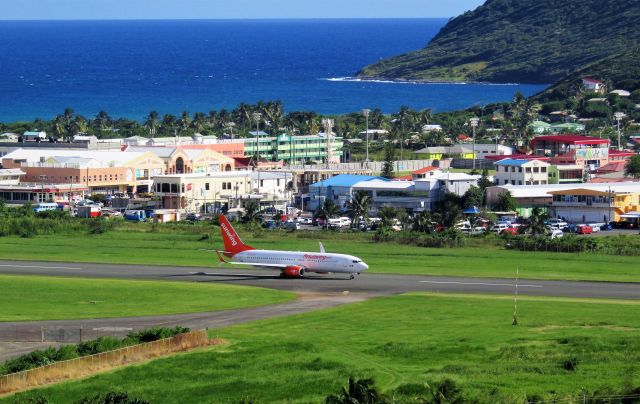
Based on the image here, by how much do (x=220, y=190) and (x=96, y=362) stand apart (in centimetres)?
10081

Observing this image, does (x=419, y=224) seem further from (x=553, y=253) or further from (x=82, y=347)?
(x=82, y=347)

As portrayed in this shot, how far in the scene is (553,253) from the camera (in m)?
121

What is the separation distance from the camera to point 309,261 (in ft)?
354

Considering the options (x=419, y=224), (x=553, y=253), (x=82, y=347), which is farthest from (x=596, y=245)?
(x=82, y=347)

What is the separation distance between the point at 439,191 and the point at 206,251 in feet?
142

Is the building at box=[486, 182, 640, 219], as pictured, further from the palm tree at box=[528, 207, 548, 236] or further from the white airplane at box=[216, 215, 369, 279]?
the white airplane at box=[216, 215, 369, 279]

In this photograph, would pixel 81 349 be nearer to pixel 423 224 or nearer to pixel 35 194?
pixel 423 224

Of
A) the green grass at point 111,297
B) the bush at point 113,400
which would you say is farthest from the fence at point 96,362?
the green grass at point 111,297

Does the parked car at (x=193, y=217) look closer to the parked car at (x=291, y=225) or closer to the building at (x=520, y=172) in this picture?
the parked car at (x=291, y=225)

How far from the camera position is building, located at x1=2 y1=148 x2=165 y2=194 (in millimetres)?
173750

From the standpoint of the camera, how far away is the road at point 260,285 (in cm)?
8353

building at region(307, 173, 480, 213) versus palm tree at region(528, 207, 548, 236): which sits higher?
building at region(307, 173, 480, 213)

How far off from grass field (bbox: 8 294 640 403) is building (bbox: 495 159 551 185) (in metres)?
79.3

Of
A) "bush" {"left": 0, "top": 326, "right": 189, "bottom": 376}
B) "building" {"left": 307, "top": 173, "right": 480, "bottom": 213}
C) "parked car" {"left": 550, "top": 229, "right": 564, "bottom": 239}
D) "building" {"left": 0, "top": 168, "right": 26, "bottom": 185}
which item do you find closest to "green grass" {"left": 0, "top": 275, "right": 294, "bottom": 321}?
"bush" {"left": 0, "top": 326, "right": 189, "bottom": 376}
